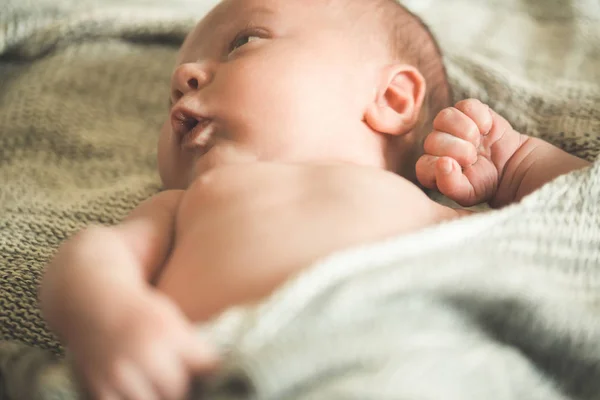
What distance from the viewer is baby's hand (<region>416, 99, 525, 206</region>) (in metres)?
0.85

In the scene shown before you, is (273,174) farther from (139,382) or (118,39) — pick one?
(118,39)

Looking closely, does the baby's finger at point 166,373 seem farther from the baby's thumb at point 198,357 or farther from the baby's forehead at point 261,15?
the baby's forehead at point 261,15

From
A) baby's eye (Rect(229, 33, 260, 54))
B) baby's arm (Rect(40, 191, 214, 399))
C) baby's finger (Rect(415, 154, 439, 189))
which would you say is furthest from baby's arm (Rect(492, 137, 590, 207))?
baby's arm (Rect(40, 191, 214, 399))

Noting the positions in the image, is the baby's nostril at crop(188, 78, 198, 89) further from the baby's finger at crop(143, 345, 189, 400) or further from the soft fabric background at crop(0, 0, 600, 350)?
the baby's finger at crop(143, 345, 189, 400)

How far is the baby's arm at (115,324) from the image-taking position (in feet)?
1.62

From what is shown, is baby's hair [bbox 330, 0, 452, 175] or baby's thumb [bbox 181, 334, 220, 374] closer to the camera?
baby's thumb [bbox 181, 334, 220, 374]

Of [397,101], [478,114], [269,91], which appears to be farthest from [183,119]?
[478,114]

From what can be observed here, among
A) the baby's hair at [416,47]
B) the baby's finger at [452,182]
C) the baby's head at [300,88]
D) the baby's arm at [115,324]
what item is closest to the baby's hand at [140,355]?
the baby's arm at [115,324]

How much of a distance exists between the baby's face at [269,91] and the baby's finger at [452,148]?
9 centimetres

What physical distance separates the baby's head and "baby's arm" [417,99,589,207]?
0.05 meters

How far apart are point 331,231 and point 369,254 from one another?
6 cm

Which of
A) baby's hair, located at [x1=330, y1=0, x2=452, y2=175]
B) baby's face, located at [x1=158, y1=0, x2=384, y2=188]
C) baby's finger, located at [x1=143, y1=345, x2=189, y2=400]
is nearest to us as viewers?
baby's finger, located at [x1=143, y1=345, x2=189, y2=400]

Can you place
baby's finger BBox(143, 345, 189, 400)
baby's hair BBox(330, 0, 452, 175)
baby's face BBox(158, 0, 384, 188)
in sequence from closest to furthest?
baby's finger BBox(143, 345, 189, 400) → baby's face BBox(158, 0, 384, 188) → baby's hair BBox(330, 0, 452, 175)

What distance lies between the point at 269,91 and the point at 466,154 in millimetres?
263
